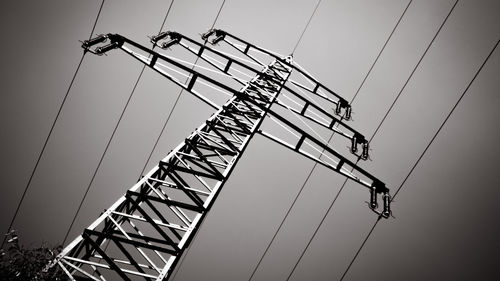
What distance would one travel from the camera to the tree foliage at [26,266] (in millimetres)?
4316

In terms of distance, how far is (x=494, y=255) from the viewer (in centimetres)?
1973

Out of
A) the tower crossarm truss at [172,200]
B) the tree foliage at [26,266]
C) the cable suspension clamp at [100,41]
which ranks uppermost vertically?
the cable suspension clamp at [100,41]

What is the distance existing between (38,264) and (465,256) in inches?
875

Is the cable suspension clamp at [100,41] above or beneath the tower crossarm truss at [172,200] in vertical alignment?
above

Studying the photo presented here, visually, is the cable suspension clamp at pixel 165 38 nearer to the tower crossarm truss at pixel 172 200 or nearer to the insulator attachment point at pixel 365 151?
the tower crossarm truss at pixel 172 200

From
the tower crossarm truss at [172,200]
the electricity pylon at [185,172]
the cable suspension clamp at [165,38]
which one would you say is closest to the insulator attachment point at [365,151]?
the electricity pylon at [185,172]

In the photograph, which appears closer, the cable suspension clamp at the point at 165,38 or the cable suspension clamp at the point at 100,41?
the cable suspension clamp at the point at 100,41

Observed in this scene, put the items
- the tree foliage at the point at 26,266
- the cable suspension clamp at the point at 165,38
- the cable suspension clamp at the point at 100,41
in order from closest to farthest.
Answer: the tree foliage at the point at 26,266 → the cable suspension clamp at the point at 100,41 → the cable suspension clamp at the point at 165,38

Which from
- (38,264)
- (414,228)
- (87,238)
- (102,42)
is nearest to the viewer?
(38,264)

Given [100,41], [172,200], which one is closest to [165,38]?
[100,41]

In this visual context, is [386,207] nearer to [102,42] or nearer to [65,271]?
[65,271]

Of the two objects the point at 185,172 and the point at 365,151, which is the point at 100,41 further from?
the point at 365,151

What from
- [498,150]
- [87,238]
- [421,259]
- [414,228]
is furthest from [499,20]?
[87,238]

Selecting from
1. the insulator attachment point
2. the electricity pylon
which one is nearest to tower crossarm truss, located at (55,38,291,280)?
the electricity pylon
